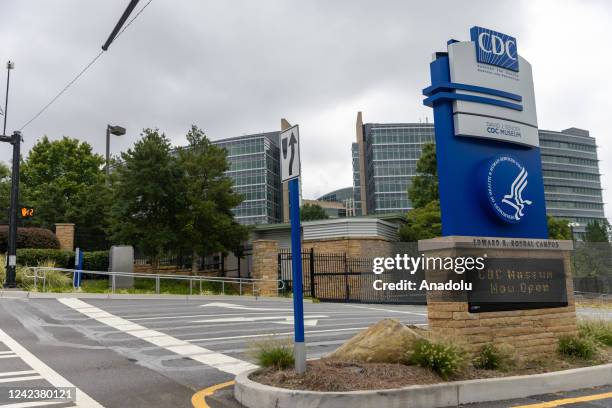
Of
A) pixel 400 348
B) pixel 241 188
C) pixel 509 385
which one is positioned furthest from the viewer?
pixel 241 188

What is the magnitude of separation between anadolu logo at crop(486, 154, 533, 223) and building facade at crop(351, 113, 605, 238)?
234 ft

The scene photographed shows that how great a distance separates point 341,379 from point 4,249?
833 inches

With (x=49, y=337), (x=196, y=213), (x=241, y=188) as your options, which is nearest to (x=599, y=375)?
(x=49, y=337)

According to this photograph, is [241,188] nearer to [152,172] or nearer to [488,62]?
[152,172]

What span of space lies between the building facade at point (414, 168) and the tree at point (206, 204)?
61564 mm

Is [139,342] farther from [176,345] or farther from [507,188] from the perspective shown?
[507,188]

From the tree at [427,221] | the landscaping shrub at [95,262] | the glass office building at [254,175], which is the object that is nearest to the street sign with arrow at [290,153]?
the landscaping shrub at [95,262]

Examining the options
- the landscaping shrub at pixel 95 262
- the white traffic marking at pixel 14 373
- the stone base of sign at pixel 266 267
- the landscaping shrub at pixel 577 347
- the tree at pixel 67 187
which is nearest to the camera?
the white traffic marking at pixel 14 373

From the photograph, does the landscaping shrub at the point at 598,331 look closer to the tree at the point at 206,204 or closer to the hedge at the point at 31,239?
the tree at the point at 206,204

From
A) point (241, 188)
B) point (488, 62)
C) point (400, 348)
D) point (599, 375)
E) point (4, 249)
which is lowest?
point (599, 375)

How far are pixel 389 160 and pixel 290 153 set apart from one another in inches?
3758

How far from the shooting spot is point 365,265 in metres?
26.9

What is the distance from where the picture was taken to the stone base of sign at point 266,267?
23.6m

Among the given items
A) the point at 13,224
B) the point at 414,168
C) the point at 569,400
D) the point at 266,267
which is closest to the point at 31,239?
the point at 13,224
